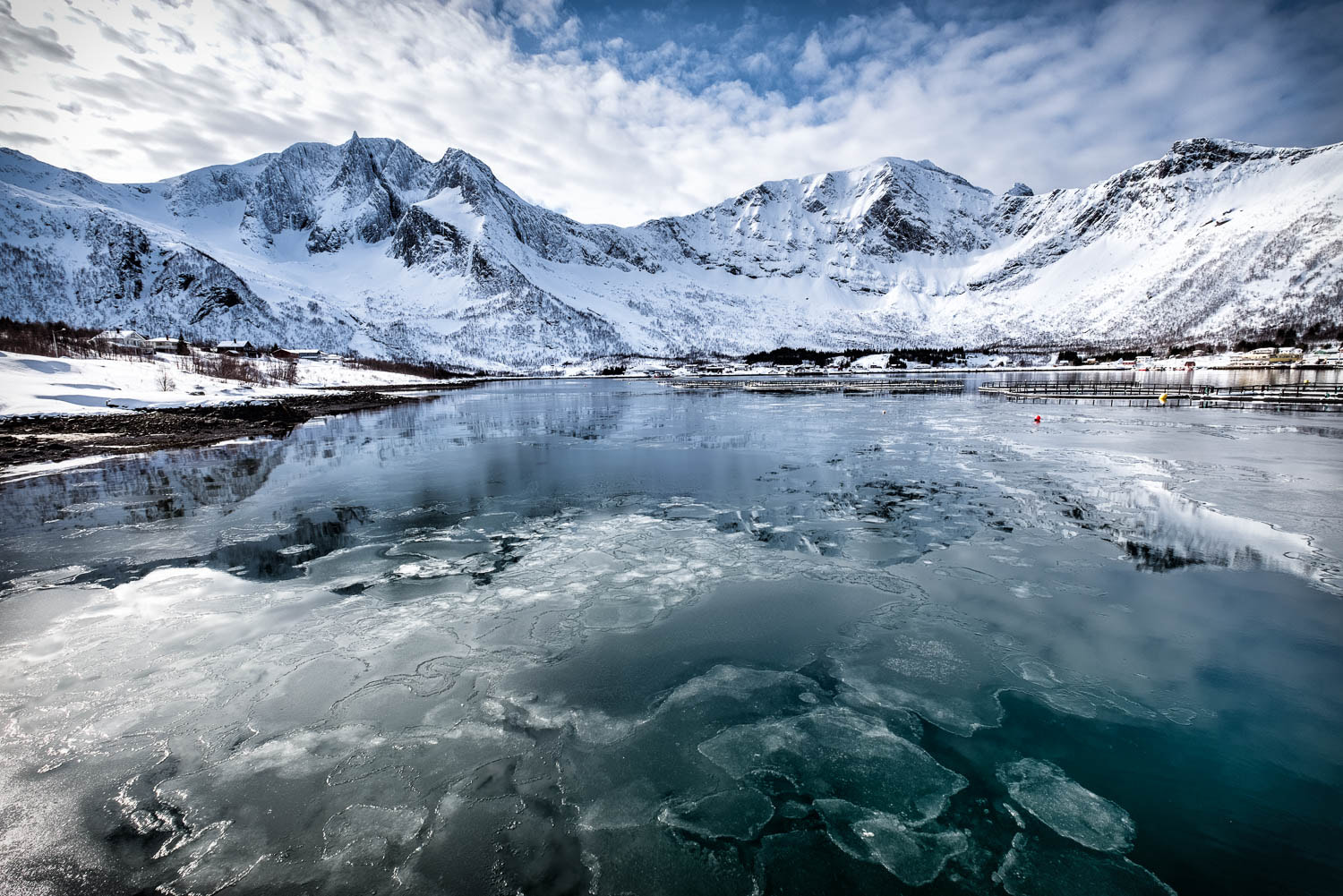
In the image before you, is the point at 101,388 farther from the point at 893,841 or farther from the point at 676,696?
the point at 893,841

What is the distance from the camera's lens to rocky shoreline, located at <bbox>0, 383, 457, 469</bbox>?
22.2 metres

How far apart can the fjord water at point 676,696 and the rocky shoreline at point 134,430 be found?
31.8 feet

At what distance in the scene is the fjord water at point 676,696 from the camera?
4578 millimetres

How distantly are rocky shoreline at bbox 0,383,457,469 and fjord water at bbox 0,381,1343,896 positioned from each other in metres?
9.69

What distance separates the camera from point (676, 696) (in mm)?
6629

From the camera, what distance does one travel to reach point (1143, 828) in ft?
15.8

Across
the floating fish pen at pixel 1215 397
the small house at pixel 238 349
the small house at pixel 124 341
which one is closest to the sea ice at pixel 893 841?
the floating fish pen at pixel 1215 397

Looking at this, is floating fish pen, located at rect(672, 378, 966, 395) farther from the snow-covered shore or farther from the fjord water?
the fjord water

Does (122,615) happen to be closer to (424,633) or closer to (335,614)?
(335,614)

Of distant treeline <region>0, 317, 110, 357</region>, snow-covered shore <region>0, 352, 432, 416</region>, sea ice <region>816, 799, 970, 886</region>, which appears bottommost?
sea ice <region>816, 799, 970, 886</region>

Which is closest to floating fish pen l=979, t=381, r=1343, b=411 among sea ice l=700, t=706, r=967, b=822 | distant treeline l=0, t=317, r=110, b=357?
sea ice l=700, t=706, r=967, b=822

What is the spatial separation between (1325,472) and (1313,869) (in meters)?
19.9

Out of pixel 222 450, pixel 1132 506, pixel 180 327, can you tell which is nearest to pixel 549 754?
pixel 1132 506

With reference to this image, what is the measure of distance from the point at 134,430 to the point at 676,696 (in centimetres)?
3342
